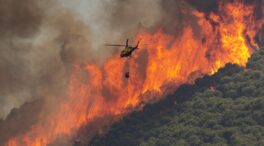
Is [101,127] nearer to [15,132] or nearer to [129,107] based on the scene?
[129,107]

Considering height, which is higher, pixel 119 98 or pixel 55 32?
pixel 55 32

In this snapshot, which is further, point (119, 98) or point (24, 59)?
point (119, 98)

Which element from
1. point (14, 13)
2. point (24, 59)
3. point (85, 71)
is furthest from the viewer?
point (85, 71)

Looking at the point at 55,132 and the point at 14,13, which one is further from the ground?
the point at 14,13

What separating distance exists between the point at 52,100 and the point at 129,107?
24.8 m

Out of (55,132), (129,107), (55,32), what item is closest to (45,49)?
(55,32)

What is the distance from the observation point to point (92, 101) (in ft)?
618

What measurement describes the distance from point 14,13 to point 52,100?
2950 centimetres

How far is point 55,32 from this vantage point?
17775cm

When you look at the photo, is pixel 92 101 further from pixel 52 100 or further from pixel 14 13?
pixel 14 13

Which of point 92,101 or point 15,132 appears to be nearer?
point 15,132

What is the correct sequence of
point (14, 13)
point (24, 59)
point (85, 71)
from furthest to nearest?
point (85, 71) → point (24, 59) → point (14, 13)

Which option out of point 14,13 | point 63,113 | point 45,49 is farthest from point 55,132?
point 14,13

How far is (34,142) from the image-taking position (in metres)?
178
